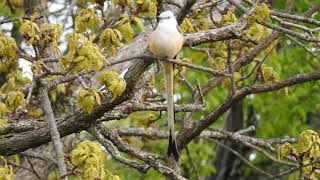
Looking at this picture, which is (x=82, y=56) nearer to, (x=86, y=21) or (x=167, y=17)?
(x=167, y=17)

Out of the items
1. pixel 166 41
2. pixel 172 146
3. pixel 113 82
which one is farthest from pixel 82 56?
pixel 172 146

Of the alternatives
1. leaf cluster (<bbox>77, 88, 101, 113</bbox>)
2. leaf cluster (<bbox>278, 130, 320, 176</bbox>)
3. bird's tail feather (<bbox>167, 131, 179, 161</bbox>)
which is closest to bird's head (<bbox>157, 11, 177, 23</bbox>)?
leaf cluster (<bbox>77, 88, 101, 113</bbox>)

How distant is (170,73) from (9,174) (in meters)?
1.07

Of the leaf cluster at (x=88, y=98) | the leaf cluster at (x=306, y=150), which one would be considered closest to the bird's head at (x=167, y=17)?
the leaf cluster at (x=88, y=98)

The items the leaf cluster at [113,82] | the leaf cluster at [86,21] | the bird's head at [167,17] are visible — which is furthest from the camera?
the leaf cluster at [86,21]

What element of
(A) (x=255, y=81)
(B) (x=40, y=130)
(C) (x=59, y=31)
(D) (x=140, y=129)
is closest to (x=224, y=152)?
(D) (x=140, y=129)

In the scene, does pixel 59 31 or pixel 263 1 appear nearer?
pixel 59 31

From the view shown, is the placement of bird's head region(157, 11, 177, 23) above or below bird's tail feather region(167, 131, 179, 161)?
above

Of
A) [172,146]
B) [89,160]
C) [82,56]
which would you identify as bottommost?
[172,146]

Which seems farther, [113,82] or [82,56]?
[113,82]

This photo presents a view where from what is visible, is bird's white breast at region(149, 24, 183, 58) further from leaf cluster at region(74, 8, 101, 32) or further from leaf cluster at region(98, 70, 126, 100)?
leaf cluster at region(74, 8, 101, 32)

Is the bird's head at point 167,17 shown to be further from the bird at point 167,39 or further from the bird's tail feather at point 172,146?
the bird's tail feather at point 172,146

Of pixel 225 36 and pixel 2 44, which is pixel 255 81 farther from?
pixel 2 44

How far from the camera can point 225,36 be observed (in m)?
4.37
